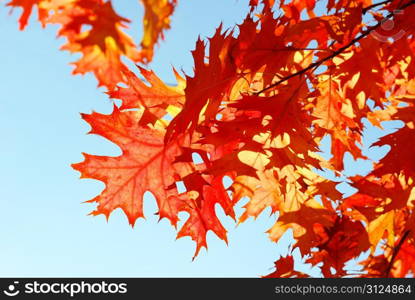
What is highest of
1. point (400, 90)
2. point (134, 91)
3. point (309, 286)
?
point (400, 90)

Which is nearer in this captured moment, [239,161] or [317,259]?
[239,161]

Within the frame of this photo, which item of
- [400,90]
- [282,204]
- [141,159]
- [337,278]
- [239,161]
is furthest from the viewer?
[400,90]

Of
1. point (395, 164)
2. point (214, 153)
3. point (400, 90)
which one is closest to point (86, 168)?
point (214, 153)

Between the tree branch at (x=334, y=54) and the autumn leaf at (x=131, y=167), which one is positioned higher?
the tree branch at (x=334, y=54)

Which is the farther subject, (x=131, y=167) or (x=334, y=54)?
(x=131, y=167)

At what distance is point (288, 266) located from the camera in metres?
3.26

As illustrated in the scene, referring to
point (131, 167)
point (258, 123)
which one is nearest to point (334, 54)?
point (258, 123)

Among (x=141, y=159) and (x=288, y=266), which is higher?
(x=141, y=159)

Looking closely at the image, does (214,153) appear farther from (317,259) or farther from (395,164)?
(317,259)

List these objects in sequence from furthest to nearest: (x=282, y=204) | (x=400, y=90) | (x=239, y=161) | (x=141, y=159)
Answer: (x=400, y=90), (x=282, y=204), (x=141, y=159), (x=239, y=161)

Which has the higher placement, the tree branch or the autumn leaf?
the tree branch

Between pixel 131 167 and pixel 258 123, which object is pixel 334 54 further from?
pixel 131 167

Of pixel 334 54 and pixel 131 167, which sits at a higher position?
pixel 334 54

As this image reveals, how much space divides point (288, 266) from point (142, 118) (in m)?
1.65
